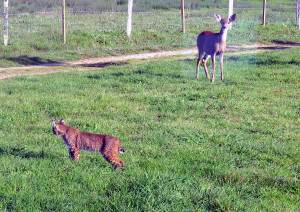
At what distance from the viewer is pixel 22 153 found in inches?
226

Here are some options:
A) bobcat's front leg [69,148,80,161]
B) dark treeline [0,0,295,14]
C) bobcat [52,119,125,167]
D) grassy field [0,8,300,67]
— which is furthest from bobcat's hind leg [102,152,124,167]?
dark treeline [0,0,295,14]

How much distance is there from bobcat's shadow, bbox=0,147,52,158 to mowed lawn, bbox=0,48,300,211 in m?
0.01

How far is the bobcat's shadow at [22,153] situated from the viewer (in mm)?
5637

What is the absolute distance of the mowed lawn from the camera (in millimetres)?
4355

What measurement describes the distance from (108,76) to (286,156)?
6939mm

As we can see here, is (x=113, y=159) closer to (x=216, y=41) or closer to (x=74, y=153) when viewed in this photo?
(x=74, y=153)

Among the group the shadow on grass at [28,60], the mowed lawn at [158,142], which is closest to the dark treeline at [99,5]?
the shadow on grass at [28,60]

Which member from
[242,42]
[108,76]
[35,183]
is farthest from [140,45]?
[35,183]

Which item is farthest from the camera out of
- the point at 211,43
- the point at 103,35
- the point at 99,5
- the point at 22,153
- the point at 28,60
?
the point at 99,5

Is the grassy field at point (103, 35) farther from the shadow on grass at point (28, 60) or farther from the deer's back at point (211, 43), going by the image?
the deer's back at point (211, 43)

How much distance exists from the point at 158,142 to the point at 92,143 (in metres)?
1.58

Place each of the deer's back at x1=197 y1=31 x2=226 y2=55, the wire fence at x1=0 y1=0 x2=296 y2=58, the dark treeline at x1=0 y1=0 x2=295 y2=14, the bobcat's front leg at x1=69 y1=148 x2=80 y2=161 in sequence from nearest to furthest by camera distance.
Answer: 1. the bobcat's front leg at x1=69 y1=148 x2=80 y2=161
2. the deer's back at x1=197 y1=31 x2=226 y2=55
3. the wire fence at x1=0 y1=0 x2=296 y2=58
4. the dark treeline at x1=0 y1=0 x2=295 y2=14

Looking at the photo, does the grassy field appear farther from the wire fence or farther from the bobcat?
the bobcat

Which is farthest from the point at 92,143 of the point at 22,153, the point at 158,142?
the point at 158,142
